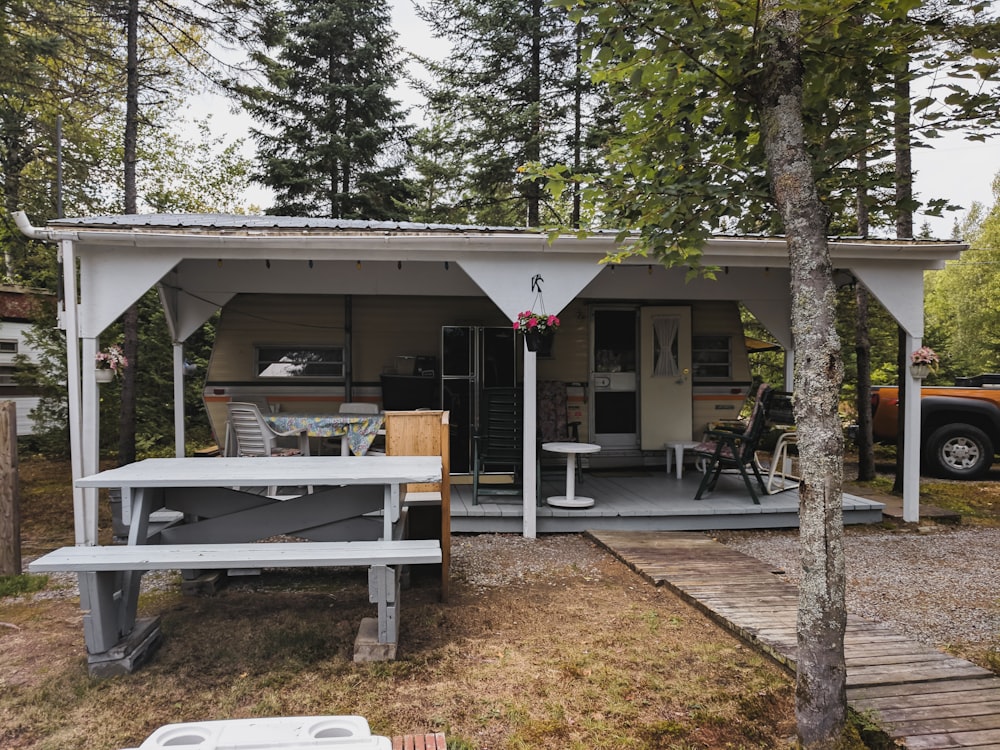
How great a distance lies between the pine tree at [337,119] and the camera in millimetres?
14289

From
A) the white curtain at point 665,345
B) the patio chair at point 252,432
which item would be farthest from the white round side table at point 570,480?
the white curtain at point 665,345

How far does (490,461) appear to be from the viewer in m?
6.37

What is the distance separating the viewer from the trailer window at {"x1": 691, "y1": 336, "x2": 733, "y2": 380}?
8.67 m

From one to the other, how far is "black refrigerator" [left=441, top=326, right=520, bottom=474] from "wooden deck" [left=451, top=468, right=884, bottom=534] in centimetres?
62

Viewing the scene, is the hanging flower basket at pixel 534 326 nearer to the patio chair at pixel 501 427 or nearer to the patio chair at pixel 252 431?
the patio chair at pixel 501 427

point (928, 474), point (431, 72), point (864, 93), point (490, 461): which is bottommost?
point (928, 474)

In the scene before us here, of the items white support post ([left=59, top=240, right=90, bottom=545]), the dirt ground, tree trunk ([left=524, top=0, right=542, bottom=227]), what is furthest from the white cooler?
tree trunk ([left=524, top=0, right=542, bottom=227])

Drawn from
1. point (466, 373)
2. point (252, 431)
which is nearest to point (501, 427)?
point (466, 373)

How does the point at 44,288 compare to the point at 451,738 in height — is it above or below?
above

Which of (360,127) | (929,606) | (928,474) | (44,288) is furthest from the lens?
(360,127)

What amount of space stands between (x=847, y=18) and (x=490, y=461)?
4660 mm

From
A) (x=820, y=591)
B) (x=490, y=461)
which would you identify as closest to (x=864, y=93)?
(x=820, y=591)

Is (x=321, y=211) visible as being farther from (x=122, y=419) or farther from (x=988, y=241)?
(x=988, y=241)

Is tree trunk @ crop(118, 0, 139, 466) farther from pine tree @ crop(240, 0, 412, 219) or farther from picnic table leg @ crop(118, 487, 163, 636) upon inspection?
picnic table leg @ crop(118, 487, 163, 636)
